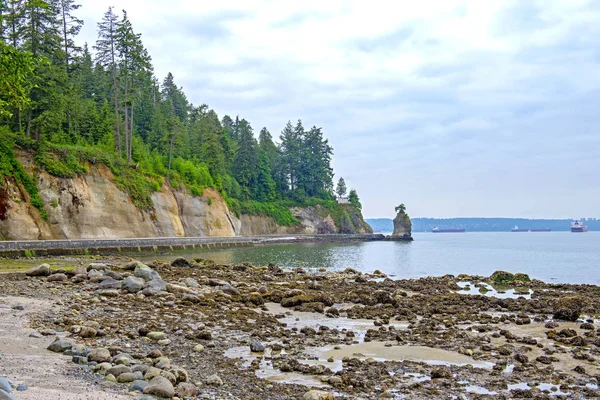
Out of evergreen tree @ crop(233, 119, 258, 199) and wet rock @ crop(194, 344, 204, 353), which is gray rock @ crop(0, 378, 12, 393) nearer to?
wet rock @ crop(194, 344, 204, 353)

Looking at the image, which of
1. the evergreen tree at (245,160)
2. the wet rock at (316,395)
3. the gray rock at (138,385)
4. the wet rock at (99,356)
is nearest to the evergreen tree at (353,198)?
the evergreen tree at (245,160)

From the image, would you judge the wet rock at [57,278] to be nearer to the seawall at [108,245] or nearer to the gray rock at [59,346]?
the gray rock at [59,346]

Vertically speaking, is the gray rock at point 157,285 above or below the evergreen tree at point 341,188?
below

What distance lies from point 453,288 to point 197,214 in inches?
1987

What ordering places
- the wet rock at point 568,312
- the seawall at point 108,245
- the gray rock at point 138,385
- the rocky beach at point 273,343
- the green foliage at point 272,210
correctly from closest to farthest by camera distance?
1. the gray rock at point 138,385
2. the rocky beach at point 273,343
3. the wet rock at point 568,312
4. the seawall at point 108,245
5. the green foliage at point 272,210

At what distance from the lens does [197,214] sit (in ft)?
246

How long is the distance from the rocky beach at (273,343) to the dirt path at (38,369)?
34mm

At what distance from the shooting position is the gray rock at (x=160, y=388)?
8.62 meters

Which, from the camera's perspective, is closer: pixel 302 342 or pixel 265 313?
pixel 302 342

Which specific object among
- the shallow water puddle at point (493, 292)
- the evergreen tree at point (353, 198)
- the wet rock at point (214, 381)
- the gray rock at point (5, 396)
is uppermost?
the evergreen tree at point (353, 198)

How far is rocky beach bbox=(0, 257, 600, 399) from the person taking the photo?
9703mm

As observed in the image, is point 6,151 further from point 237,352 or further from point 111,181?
point 237,352

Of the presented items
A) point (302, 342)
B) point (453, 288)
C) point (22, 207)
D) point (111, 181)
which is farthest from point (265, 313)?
point (111, 181)

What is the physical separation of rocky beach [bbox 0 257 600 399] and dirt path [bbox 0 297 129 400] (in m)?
0.03
